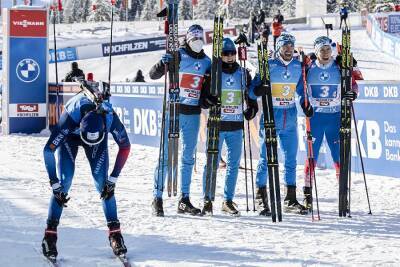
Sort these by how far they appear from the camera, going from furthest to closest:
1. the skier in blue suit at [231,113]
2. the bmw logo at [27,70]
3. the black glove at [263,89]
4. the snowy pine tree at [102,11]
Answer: the snowy pine tree at [102,11] → the bmw logo at [27,70] → the skier in blue suit at [231,113] → the black glove at [263,89]

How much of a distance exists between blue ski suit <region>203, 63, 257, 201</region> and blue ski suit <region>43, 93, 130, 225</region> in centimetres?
217

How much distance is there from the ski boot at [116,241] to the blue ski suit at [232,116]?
2.16 metres

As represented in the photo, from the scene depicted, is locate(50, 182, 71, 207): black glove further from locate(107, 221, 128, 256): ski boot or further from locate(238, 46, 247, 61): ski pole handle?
locate(238, 46, 247, 61): ski pole handle

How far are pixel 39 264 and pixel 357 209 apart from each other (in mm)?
4160

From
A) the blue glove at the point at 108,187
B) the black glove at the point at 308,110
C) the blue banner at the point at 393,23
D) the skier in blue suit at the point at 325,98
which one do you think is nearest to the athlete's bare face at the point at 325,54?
the skier in blue suit at the point at 325,98

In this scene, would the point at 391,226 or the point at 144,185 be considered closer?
the point at 391,226

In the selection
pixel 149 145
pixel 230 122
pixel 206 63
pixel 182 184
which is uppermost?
pixel 206 63

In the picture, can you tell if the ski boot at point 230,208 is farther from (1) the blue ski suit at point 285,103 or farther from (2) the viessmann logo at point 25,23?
(2) the viessmann logo at point 25,23

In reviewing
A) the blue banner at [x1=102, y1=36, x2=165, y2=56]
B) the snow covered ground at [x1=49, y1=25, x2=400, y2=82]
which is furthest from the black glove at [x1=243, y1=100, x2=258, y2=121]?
the blue banner at [x1=102, y1=36, x2=165, y2=56]

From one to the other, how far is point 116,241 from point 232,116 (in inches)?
98.3

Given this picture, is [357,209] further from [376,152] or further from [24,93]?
[24,93]

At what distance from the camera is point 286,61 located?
802 centimetres

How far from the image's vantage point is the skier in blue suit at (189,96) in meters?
7.84

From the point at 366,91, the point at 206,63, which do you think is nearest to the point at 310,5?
the point at 366,91
